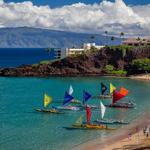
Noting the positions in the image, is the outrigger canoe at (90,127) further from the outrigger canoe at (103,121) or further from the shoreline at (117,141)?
the outrigger canoe at (103,121)

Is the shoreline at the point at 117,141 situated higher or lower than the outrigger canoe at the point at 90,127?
lower

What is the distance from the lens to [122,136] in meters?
84.4

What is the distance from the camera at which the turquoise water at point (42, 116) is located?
260 feet

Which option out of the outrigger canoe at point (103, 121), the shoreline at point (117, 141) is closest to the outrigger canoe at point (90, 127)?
the shoreline at point (117, 141)

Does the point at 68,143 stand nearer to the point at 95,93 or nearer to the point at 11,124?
the point at 11,124

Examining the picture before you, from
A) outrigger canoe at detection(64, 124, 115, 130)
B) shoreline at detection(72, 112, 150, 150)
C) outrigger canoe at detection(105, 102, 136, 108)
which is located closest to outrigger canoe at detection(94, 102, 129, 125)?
shoreline at detection(72, 112, 150, 150)

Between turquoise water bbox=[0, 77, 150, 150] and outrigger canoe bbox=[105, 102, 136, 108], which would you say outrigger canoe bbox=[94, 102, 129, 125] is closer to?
turquoise water bbox=[0, 77, 150, 150]

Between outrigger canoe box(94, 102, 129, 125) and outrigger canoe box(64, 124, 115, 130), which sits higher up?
outrigger canoe box(94, 102, 129, 125)

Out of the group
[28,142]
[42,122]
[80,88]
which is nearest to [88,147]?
[28,142]

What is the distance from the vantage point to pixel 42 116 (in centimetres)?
10300

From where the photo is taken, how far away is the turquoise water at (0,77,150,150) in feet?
260

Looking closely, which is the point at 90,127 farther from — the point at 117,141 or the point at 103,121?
the point at 117,141

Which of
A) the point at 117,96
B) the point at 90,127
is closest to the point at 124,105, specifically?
the point at 117,96

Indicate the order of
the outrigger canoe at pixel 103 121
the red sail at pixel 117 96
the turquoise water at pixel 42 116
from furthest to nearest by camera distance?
the red sail at pixel 117 96, the outrigger canoe at pixel 103 121, the turquoise water at pixel 42 116
